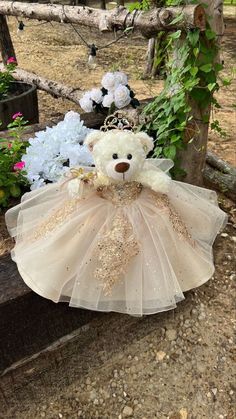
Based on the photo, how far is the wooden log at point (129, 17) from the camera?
80.4 inches

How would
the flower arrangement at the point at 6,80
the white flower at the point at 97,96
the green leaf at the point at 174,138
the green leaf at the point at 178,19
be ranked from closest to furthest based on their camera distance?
the green leaf at the point at 178,19, the green leaf at the point at 174,138, the white flower at the point at 97,96, the flower arrangement at the point at 6,80

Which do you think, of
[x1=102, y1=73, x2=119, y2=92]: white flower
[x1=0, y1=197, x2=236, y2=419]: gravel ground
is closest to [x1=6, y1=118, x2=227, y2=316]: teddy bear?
[x1=0, y1=197, x2=236, y2=419]: gravel ground

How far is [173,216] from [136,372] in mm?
798

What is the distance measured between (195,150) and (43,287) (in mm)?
1256

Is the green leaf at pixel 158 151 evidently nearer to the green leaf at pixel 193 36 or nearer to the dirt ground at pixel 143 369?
the green leaf at pixel 193 36

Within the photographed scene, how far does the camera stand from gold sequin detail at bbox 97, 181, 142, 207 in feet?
6.34

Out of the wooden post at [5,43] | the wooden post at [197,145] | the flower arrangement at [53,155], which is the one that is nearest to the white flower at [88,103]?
the flower arrangement at [53,155]

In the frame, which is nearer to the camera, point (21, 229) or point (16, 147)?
point (21, 229)

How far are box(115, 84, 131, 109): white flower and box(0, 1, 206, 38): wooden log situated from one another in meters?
0.45

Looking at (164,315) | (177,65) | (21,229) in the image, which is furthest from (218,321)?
(177,65)

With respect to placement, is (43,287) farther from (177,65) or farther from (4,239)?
(177,65)

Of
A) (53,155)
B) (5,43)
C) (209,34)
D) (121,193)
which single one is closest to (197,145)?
(209,34)

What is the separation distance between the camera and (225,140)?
172 inches

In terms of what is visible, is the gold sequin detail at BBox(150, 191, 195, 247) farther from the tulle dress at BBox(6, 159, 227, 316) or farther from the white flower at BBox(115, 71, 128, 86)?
the white flower at BBox(115, 71, 128, 86)
